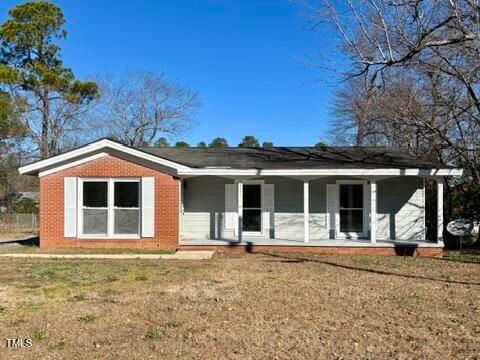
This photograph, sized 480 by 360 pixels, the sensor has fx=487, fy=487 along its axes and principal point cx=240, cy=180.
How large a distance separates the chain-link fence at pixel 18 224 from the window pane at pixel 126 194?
461 inches

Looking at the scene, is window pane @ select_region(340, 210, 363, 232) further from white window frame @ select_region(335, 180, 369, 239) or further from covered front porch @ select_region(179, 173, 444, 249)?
white window frame @ select_region(335, 180, 369, 239)

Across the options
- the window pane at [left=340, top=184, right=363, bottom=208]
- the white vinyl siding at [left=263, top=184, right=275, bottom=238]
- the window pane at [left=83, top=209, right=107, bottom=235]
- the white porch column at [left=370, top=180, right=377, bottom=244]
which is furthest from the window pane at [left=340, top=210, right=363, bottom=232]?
the window pane at [left=83, top=209, right=107, bottom=235]

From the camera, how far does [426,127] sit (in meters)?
16.4

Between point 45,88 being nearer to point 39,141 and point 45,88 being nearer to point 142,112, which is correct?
point 39,141

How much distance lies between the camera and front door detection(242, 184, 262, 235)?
1597 cm

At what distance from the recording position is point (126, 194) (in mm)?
14969

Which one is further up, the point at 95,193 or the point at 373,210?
the point at 95,193

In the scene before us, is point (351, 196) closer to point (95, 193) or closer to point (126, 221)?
point (126, 221)

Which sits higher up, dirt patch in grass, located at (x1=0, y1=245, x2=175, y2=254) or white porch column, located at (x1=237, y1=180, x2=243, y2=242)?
white porch column, located at (x1=237, y1=180, x2=243, y2=242)

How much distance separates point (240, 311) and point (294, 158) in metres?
9.92

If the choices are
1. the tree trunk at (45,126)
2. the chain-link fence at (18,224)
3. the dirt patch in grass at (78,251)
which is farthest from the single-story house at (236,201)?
the tree trunk at (45,126)

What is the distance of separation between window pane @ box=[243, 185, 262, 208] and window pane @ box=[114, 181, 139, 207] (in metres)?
3.51

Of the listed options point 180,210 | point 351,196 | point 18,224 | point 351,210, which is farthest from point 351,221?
point 18,224

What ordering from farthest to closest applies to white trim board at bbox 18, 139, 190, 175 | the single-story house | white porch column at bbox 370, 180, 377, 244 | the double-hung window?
the double-hung window < white trim board at bbox 18, 139, 190, 175 < the single-story house < white porch column at bbox 370, 180, 377, 244
